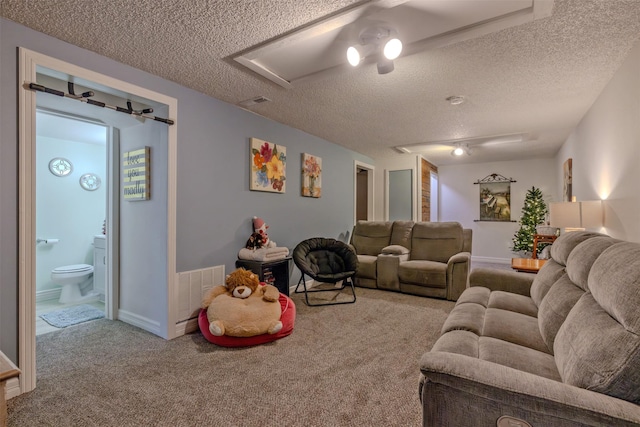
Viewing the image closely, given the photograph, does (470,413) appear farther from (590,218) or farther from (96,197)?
(96,197)

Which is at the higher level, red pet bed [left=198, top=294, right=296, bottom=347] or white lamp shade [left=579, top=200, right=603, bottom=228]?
white lamp shade [left=579, top=200, right=603, bottom=228]

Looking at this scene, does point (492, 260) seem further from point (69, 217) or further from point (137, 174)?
point (69, 217)

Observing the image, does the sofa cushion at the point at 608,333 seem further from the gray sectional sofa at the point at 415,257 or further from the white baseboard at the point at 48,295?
the white baseboard at the point at 48,295

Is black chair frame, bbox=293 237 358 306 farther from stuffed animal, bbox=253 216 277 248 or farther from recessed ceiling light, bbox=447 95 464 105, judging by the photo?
recessed ceiling light, bbox=447 95 464 105

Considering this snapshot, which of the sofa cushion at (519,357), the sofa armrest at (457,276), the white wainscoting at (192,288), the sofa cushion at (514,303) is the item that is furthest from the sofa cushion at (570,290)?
the white wainscoting at (192,288)

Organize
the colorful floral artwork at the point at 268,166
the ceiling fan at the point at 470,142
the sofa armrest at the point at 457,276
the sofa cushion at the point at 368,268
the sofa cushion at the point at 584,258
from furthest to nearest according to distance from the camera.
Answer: the ceiling fan at the point at 470,142 < the sofa cushion at the point at 368,268 < the sofa armrest at the point at 457,276 < the colorful floral artwork at the point at 268,166 < the sofa cushion at the point at 584,258

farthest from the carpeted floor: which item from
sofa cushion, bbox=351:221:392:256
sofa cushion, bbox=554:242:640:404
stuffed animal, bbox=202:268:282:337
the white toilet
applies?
sofa cushion, bbox=351:221:392:256

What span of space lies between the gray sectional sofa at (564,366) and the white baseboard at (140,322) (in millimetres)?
2454

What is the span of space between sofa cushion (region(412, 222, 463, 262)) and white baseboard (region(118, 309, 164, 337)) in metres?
3.35

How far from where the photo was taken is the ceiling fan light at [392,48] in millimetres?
1811

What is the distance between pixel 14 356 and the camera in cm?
182

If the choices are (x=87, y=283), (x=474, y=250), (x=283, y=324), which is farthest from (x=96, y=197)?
(x=474, y=250)

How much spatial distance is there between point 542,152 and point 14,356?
24.9 feet

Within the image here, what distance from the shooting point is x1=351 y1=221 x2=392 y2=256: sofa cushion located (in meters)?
4.74
